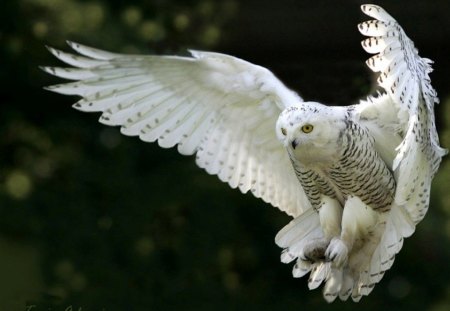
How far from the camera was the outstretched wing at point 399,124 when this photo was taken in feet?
7.70

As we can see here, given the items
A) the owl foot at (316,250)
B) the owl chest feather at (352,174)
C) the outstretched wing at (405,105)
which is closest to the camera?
the outstretched wing at (405,105)

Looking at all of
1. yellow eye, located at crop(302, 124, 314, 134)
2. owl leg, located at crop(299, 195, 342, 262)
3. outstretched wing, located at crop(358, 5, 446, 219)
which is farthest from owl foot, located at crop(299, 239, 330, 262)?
yellow eye, located at crop(302, 124, 314, 134)

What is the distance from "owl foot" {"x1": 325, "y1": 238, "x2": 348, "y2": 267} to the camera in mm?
2574

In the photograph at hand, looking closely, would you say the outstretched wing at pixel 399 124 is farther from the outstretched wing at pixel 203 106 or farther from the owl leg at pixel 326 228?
the outstretched wing at pixel 203 106

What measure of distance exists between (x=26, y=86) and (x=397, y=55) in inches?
85.4

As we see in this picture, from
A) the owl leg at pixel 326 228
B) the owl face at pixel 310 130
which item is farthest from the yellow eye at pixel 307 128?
the owl leg at pixel 326 228

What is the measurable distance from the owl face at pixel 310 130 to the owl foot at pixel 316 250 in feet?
0.91

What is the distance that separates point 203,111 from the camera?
2838 millimetres

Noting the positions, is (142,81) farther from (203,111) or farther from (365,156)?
(365,156)

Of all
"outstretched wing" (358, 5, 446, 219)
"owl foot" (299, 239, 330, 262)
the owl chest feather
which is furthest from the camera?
"owl foot" (299, 239, 330, 262)

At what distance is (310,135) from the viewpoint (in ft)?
7.97

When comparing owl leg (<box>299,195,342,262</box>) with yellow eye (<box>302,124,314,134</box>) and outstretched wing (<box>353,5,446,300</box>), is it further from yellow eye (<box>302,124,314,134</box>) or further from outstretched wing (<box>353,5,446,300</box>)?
yellow eye (<box>302,124,314,134</box>)

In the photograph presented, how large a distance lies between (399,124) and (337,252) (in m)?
0.36

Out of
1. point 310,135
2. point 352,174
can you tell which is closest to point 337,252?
point 352,174
